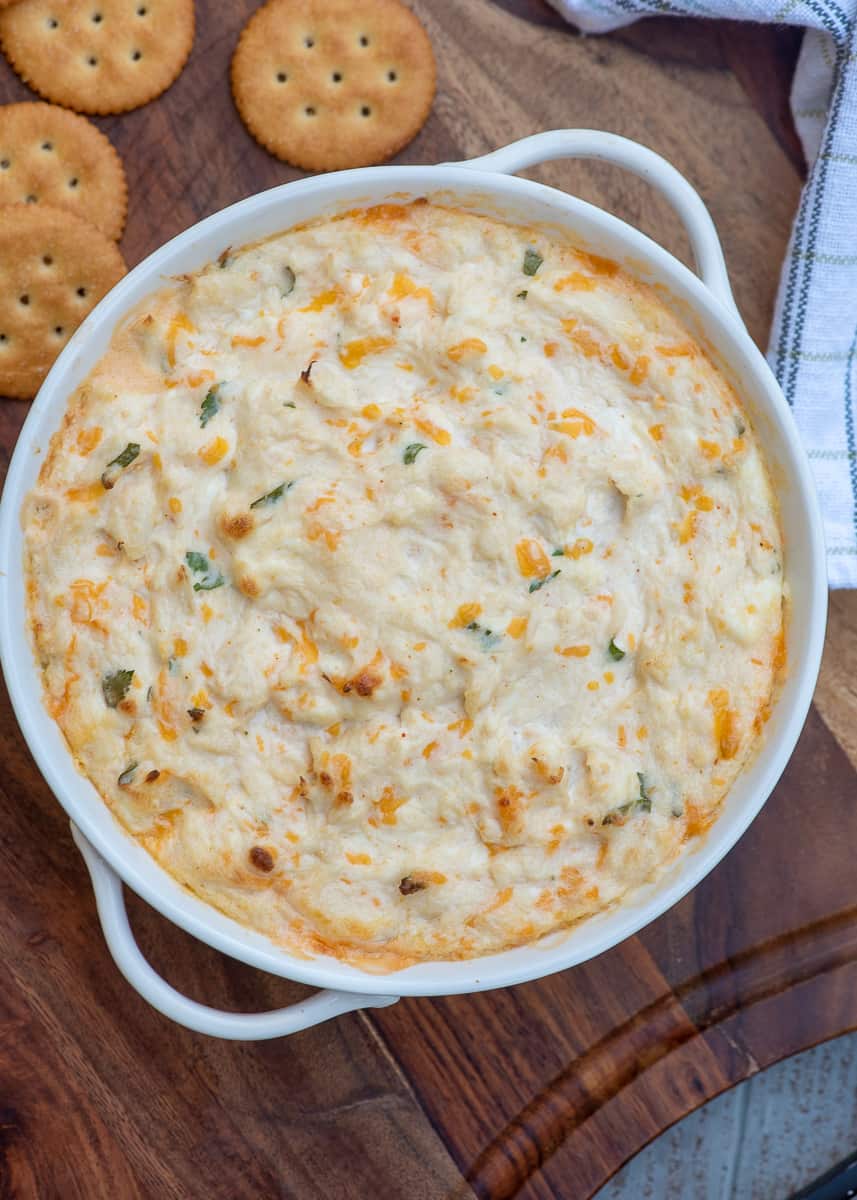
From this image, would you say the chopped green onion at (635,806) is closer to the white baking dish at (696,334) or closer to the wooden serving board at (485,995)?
the white baking dish at (696,334)

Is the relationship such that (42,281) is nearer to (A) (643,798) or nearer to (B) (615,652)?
(B) (615,652)

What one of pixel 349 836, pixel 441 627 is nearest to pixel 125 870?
pixel 349 836

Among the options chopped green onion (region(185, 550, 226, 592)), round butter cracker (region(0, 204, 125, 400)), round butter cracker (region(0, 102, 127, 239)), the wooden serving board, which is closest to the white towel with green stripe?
the wooden serving board

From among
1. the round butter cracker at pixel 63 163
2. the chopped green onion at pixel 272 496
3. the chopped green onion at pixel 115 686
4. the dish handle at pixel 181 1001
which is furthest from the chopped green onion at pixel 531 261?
the dish handle at pixel 181 1001

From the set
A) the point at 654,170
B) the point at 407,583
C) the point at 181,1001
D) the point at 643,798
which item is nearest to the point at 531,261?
the point at 654,170

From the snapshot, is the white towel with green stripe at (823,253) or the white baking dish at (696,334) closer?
the white baking dish at (696,334)

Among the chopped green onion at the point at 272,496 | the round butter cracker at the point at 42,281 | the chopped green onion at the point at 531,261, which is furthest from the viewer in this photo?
the round butter cracker at the point at 42,281
